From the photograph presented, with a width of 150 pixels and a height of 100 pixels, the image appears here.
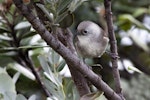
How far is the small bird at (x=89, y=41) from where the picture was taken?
0.66 metres

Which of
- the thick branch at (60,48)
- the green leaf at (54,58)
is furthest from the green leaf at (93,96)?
the green leaf at (54,58)

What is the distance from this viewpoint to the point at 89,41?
26.1 inches

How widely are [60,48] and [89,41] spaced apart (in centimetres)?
11

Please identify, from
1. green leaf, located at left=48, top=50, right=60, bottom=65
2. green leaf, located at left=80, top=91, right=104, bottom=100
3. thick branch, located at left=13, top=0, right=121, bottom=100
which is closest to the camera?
thick branch, located at left=13, top=0, right=121, bottom=100

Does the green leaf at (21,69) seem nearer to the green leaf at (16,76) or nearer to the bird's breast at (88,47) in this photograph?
the green leaf at (16,76)

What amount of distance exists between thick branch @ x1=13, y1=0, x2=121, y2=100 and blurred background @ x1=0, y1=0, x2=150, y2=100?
10 cm

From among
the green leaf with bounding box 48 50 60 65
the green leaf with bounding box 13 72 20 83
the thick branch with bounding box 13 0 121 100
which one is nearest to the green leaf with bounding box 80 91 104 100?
the thick branch with bounding box 13 0 121 100

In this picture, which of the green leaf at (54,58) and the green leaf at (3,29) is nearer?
the green leaf at (54,58)

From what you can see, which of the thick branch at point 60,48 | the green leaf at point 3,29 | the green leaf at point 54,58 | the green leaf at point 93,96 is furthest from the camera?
the green leaf at point 3,29

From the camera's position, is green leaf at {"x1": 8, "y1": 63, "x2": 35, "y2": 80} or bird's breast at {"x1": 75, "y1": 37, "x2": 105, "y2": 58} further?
green leaf at {"x1": 8, "y1": 63, "x2": 35, "y2": 80}

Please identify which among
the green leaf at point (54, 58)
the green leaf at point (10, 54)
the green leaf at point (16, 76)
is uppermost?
the green leaf at point (54, 58)

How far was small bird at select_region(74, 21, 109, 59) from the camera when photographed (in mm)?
657

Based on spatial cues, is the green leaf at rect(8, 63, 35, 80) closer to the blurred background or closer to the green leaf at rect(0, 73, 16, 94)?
the blurred background

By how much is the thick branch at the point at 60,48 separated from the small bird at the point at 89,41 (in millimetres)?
60
